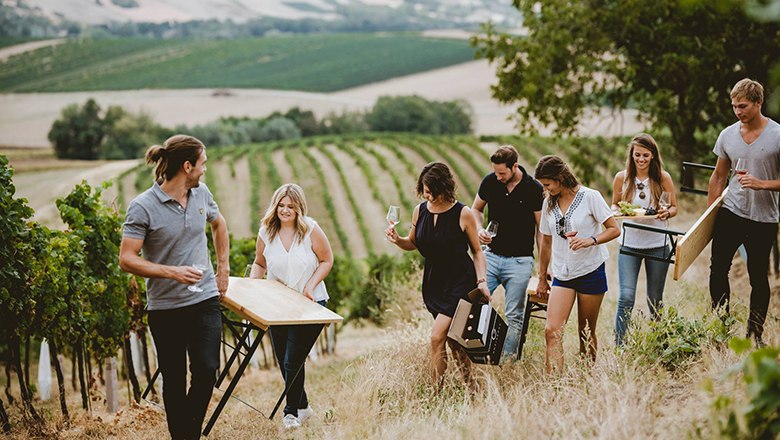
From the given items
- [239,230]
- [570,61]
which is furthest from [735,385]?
[239,230]

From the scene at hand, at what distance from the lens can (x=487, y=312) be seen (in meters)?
5.46

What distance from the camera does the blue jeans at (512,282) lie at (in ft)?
20.2

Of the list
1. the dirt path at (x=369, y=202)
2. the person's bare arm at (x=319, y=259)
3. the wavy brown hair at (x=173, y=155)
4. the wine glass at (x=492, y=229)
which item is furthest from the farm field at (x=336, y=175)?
the wavy brown hair at (x=173, y=155)

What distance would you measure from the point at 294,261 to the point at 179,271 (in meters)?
1.51

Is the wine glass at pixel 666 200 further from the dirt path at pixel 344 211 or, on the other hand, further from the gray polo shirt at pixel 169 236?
the dirt path at pixel 344 211

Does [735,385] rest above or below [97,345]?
above

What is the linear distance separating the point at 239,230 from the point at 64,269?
105ft

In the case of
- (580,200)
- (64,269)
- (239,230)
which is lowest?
(239,230)

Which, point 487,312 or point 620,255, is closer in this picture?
point 487,312

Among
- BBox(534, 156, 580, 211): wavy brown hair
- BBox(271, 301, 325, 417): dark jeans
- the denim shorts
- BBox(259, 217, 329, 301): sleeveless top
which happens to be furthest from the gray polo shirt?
the denim shorts

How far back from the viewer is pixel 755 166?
5406mm

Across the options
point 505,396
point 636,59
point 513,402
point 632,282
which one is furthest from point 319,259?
point 636,59

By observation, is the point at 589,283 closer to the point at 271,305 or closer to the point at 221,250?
the point at 271,305

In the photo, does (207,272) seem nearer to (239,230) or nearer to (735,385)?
(735,385)
